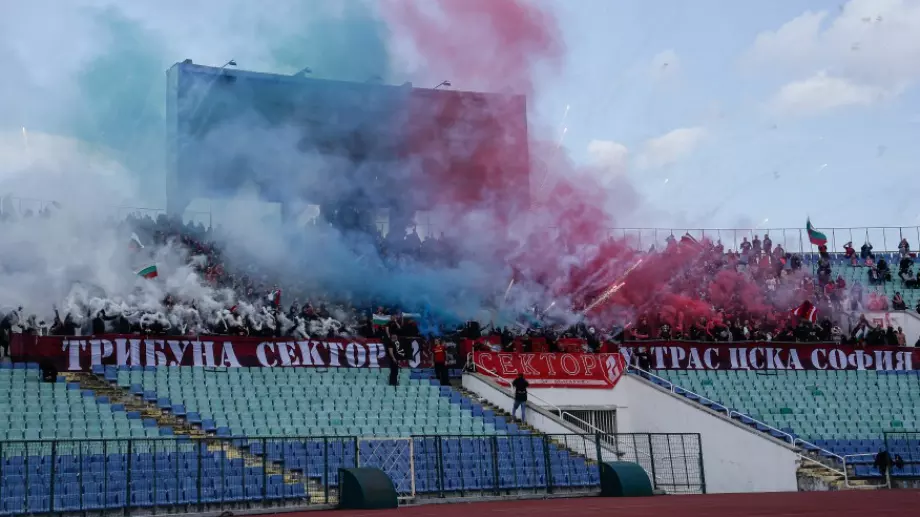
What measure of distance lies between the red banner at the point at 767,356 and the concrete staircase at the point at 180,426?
46.3 feet

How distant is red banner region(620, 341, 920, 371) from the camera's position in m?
35.1

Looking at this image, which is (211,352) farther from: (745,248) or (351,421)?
(745,248)

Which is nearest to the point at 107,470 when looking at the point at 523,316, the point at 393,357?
the point at 393,357

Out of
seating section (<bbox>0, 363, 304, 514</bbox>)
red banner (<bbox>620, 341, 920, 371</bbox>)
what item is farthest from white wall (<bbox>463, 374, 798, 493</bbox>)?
seating section (<bbox>0, 363, 304, 514</bbox>)

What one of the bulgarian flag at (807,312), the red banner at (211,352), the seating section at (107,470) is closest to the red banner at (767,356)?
the bulgarian flag at (807,312)

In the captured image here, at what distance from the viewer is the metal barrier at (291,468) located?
19.2 m

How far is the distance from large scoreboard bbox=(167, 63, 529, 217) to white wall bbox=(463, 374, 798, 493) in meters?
8.99

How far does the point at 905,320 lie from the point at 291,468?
29.7 metres

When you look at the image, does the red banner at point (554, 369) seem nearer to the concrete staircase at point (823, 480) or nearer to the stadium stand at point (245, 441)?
the stadium stand at point (245, 441)

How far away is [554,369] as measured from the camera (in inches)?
1271

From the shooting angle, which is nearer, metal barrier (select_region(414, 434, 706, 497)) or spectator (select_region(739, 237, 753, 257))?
metal barrier (select_region(414, 434, 706, 497))

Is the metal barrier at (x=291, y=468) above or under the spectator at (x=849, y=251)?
under

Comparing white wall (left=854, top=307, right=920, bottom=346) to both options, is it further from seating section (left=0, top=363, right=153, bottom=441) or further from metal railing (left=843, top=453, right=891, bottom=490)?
seating section (left=0, top=363, right=153, bottom=441)

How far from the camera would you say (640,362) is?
34469mm
